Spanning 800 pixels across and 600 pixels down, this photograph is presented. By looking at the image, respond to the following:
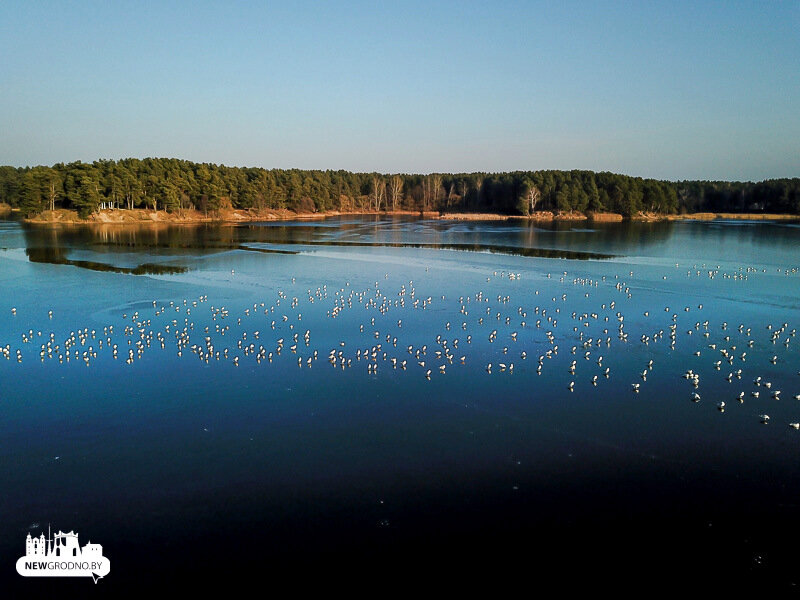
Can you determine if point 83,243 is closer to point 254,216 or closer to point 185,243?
point 185,243

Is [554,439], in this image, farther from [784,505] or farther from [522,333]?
[522,333]

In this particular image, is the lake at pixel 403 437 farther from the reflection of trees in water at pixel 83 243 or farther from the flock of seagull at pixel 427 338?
the reflection of trees in water at pixel 83 243

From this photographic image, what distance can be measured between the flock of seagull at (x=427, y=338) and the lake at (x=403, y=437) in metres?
0.17

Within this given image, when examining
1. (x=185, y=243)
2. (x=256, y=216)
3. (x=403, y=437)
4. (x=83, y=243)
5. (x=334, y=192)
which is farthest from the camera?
(x=334, y=192)

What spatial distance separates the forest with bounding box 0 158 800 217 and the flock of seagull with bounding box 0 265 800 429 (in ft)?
274

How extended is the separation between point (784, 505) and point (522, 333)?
15.1 m

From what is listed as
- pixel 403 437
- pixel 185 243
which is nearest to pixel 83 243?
pixel 185 243

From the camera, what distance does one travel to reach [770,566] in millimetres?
10680

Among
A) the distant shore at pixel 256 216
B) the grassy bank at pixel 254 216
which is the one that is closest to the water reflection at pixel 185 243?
the grassy bank at pixel 254 216

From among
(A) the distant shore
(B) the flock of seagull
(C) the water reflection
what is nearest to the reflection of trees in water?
(C) the water reflection

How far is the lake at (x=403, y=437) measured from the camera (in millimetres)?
11016

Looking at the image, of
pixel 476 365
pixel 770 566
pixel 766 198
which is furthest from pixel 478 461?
pixel 766 198

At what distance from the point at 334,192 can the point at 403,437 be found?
16150 cm

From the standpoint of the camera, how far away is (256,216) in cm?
13512
